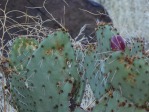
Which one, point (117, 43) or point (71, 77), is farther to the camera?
point (117, 43)

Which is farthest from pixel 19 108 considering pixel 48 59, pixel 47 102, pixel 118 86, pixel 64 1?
pixel 64 1

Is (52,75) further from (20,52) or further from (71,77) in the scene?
(20,52)

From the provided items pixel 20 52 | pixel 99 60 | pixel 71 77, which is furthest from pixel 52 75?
pixel 20 52

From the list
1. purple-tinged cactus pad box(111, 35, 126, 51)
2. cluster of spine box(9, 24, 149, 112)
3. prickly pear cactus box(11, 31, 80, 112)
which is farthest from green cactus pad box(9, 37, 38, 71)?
purple-tinged cactus pad box(111, 35, 126, 51)

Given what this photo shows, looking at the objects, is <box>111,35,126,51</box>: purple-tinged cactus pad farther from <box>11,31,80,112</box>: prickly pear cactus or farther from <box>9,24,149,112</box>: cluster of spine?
<box>11,31,80,112</box>: prickly pear cactus

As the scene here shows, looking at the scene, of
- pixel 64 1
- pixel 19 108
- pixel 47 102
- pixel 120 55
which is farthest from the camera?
pixel 64 1

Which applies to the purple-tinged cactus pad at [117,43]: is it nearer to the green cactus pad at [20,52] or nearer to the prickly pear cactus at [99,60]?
the prickly pear cactus at [99,60]

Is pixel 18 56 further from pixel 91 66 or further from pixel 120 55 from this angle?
pixel 120 55

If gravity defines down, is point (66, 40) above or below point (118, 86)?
above
